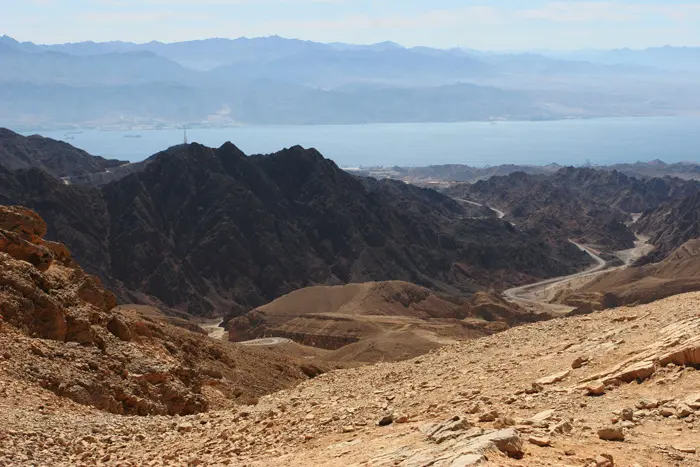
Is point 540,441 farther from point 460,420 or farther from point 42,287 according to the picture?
point 42,287

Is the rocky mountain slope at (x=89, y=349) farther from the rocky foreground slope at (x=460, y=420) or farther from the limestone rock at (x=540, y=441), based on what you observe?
the limestone rock at (x=540, y=441)

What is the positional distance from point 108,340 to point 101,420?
6920 mm

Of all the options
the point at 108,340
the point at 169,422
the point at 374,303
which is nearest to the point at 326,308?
the point at 374,303

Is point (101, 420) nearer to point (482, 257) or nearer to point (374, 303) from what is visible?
point (374, 303)

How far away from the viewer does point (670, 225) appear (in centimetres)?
13625

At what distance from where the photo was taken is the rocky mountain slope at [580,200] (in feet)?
461

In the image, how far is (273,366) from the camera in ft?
102

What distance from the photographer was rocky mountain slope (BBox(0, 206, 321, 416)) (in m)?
17.7

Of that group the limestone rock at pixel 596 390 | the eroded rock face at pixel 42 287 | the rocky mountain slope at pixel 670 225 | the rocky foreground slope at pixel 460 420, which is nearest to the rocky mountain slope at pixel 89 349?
the eroded rock face at pixel 42 287

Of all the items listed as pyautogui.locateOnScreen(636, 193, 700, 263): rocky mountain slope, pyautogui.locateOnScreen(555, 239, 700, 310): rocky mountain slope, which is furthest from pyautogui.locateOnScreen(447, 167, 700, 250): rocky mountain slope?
pyautogui.locateOnScreen(555, 239, 700, 310): rocky mountain slope

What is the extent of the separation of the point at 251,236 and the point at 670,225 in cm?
7355

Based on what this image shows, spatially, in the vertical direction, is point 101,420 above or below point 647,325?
below

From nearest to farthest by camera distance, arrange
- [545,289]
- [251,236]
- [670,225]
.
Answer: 1. [251,236]
2. [545,289]
3. [670,225]

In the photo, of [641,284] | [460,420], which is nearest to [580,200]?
[641,284]
